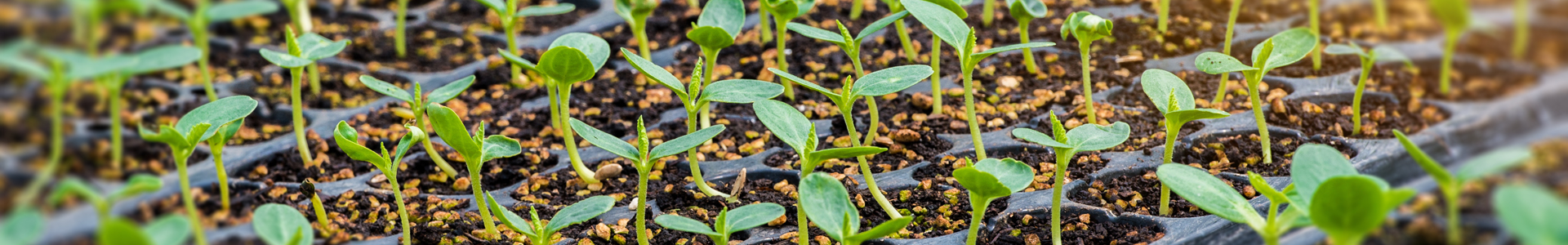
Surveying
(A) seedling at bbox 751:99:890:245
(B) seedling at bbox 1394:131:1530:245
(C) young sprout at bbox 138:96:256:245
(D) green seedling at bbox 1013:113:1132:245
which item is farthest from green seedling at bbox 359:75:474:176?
(B) seedling at bbox 1394:131:1530:245

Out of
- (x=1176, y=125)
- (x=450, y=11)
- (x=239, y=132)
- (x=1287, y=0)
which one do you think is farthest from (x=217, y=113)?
(x=1287, y=0)

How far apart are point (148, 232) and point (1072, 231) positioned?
26.1 inches

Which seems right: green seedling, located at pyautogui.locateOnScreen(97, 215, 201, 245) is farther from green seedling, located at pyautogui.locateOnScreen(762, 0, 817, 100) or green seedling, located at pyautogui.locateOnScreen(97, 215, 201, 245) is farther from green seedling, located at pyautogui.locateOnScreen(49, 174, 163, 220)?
green seedling, located at pyautogui.locateOnScreen(762, 0, 817, 100)

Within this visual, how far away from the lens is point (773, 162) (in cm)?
106

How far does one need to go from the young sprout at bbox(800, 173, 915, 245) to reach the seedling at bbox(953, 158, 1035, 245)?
0.19 feet

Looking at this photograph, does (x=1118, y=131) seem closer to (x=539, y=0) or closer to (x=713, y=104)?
(x=713, y=104)

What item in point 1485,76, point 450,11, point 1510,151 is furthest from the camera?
point 450,11

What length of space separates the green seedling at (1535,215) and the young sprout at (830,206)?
353 mm

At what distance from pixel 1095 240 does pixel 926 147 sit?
10.8 inches

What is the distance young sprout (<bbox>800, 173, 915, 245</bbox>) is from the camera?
0.66m

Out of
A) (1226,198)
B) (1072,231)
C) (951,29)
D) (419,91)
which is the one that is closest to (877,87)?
(951,29)

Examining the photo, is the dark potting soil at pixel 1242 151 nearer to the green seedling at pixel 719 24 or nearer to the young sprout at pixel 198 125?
the green seedling at pixel 719 24

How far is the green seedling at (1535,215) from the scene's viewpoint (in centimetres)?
35

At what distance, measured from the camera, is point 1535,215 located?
1.17 feet
